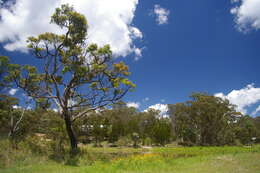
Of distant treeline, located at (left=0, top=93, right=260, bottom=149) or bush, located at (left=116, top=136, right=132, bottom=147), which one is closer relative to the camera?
bush, located at (left=116, top=136, right=132, bottom=147)

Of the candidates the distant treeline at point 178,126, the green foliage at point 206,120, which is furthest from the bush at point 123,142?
the green foliage at point 206,120

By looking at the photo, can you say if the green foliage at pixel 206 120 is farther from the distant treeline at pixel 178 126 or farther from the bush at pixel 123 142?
the bush at pixel 123 142

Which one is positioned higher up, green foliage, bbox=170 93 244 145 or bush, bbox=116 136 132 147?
green foliage, bbox=170 93 244 145

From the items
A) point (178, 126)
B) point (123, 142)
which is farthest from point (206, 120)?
point (123, 142)

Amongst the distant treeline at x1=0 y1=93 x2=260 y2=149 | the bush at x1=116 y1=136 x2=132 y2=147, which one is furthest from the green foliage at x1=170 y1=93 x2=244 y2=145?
the bush at x1=116 y1=136 x2=132 y2=147

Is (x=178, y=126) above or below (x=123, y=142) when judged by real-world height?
above

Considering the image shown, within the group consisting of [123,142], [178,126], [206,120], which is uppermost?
[206,120]

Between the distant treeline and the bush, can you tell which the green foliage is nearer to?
the distant treeline

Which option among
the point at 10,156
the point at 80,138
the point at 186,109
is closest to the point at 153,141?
the point at 186,109

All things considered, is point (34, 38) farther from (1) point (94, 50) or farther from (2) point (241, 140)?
(2) point (241, 140)

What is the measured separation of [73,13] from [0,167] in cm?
911

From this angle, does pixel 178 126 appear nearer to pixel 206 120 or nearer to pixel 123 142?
pixel 206 120

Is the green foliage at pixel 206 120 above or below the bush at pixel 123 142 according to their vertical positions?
above

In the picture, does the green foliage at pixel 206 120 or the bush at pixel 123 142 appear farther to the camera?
the green foliage at pixel 206 120
